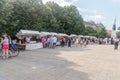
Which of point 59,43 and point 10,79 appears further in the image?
point 59,43

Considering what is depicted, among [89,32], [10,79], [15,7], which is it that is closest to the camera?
[10,79]

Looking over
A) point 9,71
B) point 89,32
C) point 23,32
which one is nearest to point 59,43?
point 23,32

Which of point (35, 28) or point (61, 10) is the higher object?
point (61, 10)

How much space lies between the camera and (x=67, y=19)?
75125 millimetres

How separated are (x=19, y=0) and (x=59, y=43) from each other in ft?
31.5

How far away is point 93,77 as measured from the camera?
40.4 ft

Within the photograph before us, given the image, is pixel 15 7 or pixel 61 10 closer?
pixel 15 7

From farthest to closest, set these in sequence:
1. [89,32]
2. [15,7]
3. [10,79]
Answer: [89,32] < [15,7] < [10,79]

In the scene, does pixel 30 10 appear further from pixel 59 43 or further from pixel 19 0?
pixel 59 43

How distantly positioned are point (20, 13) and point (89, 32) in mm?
88054

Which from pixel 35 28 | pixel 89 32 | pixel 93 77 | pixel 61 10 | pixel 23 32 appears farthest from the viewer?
pixel 89 32

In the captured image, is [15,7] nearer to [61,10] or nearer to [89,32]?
[61,10]

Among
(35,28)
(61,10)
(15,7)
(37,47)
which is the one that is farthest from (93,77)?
(61,10)

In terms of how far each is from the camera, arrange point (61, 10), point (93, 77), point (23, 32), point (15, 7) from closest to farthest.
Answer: point (93, 77), point (23, 32), point (15, 7), point (61, 10)
